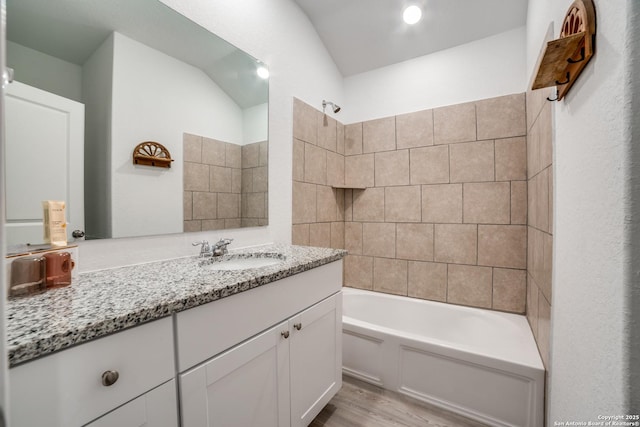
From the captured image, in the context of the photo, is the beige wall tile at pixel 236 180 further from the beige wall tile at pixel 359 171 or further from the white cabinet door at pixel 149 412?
the beige wall tile at pixel 359 171

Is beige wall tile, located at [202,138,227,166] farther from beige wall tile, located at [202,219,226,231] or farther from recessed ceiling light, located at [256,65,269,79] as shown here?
recessed ceiling light, located at [256,65,269,79]

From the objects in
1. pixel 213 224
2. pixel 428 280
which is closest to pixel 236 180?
pixel 213 224

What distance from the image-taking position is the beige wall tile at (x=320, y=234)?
226 cm

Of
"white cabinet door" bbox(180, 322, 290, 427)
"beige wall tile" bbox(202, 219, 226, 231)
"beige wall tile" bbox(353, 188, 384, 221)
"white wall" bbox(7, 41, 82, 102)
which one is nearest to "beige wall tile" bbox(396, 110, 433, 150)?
"beige wall tile" bbox(353, 188, 384, 221)

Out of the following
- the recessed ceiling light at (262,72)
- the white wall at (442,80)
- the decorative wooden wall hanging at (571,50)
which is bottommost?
the decorative wooden wall hanging at (571,50)

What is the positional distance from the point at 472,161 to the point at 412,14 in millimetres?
1200

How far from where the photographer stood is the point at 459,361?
1.56 metres

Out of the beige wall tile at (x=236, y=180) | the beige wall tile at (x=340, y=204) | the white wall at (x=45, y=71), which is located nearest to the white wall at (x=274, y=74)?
the beige wall tile at (x=236, y=180)

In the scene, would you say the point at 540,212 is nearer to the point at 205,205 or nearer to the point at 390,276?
the point at 390,276

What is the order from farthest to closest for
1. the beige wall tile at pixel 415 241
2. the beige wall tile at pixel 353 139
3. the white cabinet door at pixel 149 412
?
the beige wall tile at pixel 353 139
the beige wall tile at pixel 415 241
the white cabinet door at pixel 149 412

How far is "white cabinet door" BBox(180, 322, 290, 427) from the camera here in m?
0.80

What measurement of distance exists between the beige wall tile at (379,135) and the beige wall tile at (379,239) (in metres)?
0.70

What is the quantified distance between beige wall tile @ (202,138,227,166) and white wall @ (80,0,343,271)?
37cm

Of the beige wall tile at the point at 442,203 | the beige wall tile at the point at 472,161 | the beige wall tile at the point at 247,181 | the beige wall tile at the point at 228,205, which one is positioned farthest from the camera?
the beige wall tile at the point at 442,203
